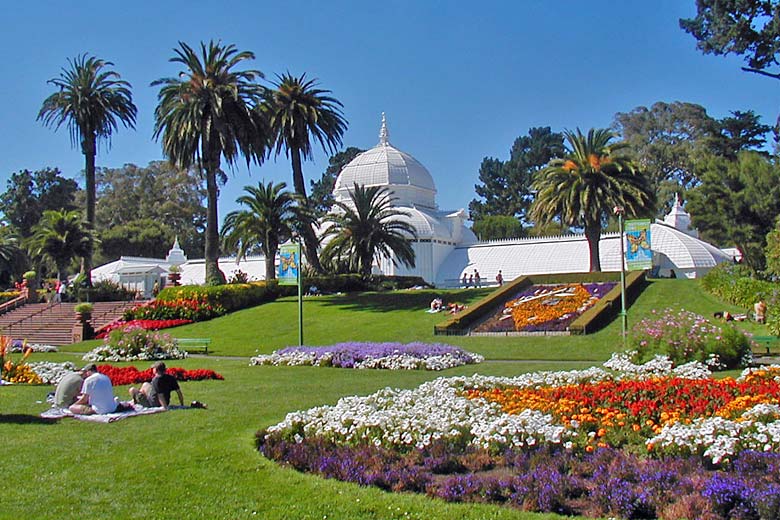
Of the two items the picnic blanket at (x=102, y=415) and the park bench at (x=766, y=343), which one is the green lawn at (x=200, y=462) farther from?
the park bench at (x=766, y=343)

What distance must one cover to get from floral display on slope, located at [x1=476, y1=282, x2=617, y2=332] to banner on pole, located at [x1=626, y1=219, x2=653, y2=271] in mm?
4907

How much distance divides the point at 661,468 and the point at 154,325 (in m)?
30.5

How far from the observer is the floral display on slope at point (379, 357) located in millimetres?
20312

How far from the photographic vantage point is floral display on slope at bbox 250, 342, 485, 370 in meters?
20.3

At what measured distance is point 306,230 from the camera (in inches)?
1695

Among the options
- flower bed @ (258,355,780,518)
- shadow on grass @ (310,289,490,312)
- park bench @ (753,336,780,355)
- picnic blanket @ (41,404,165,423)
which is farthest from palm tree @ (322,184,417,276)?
flower bed @ (258,355,780,518)

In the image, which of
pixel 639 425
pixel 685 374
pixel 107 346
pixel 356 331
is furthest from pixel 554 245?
pixel 639 425

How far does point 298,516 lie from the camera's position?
650 cm

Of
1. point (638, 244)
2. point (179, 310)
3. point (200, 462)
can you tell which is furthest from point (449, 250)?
point (200, 462)

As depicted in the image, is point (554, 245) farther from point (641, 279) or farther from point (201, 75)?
point (201, 75)

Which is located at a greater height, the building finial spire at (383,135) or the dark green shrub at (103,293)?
the building finial spire at (383,135)

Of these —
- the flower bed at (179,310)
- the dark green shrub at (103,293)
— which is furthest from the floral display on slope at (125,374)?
the dark green shrub at (103,293)

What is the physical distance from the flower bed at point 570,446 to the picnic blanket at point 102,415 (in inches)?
117

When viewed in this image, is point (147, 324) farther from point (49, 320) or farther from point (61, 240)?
point (61, 240)
